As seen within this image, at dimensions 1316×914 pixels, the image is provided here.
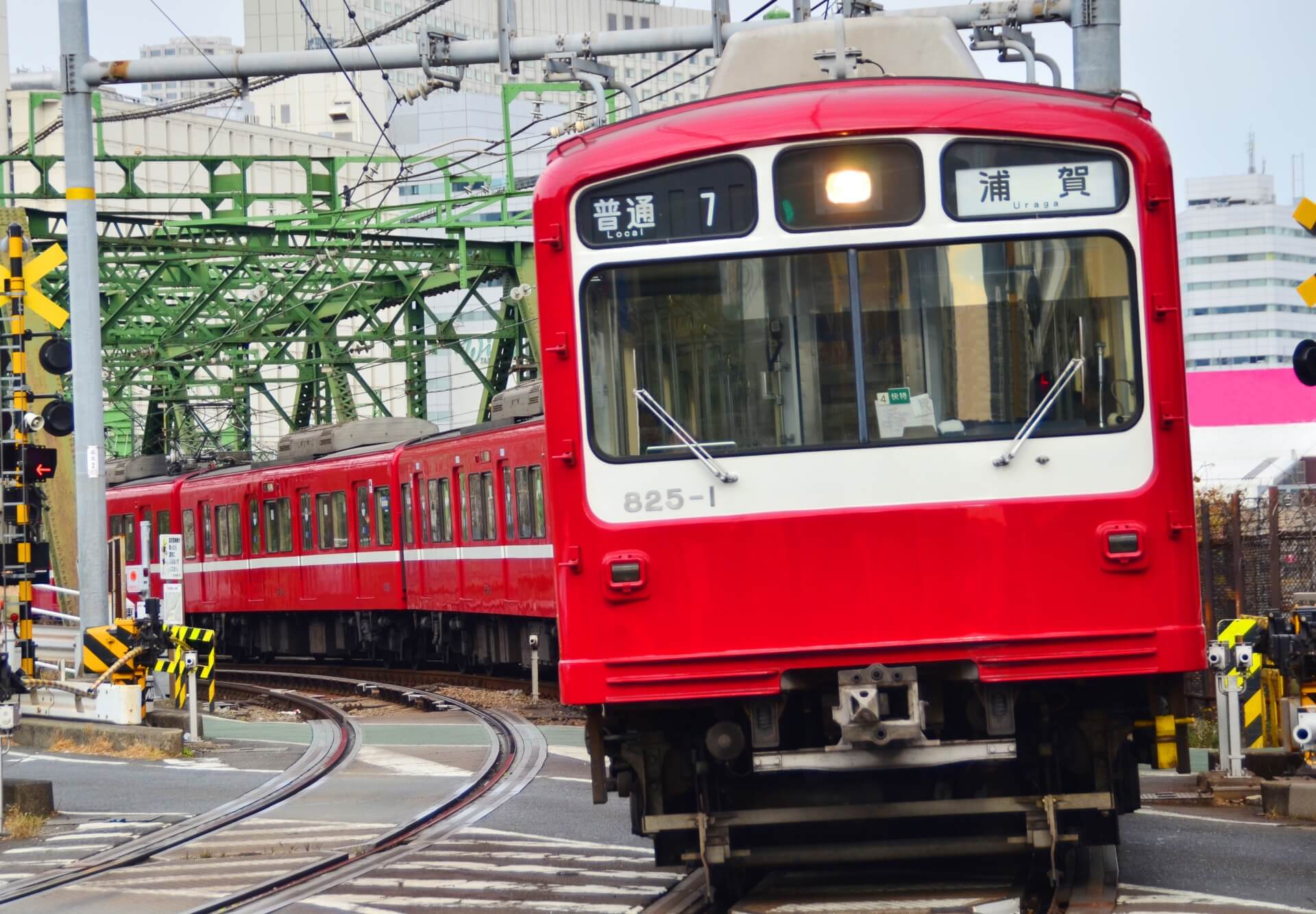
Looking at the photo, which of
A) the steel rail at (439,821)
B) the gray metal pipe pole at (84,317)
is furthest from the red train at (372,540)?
the gray metal pipe pole at (84,317)

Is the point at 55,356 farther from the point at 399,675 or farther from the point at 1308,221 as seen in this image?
the point at 399,675

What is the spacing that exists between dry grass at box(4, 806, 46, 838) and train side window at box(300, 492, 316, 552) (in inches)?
656

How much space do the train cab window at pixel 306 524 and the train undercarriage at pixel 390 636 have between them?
1063 mm

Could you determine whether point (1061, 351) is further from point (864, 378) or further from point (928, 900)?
point (928, 900)

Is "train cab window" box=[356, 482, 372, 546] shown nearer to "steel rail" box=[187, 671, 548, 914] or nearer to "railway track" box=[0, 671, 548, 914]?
"railway track" box=[0, 671, 548, 914]

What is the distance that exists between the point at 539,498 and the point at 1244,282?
133015mm

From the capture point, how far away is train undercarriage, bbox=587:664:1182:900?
274 inches

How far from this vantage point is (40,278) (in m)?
15.0

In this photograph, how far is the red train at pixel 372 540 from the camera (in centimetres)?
2128

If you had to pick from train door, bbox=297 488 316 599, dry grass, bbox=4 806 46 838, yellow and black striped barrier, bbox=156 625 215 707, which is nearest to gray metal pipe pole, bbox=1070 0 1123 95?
dry grass, bbox=4 806 46 838

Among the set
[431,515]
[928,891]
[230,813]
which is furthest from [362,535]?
[928,891]

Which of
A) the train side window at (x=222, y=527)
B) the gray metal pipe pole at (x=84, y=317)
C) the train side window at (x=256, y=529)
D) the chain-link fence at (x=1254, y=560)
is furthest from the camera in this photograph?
the train side window at (x=222, y=527)

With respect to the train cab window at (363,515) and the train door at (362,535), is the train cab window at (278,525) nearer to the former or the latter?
the train door at (362,535)

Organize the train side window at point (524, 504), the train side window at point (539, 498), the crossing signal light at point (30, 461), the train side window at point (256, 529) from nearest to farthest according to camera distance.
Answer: the crossing signal light at point (30, 461), the train side window at point (539, 498), the train side window at point (524, 504), the train side window at point (256, 529)
